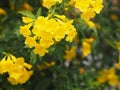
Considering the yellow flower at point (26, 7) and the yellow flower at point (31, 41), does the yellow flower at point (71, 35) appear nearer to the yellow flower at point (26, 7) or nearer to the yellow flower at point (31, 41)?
the yellow flower at point (31, 41)

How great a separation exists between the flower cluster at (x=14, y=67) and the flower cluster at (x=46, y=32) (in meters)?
0.15

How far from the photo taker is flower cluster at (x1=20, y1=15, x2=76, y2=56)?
78.3 inches

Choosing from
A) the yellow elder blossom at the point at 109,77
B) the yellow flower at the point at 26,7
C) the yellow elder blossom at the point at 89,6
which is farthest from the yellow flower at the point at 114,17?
the yellow elder blossom at the point at 89,6

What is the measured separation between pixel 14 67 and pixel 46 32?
319mm

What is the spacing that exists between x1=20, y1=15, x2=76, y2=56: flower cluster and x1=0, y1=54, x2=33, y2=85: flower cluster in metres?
0.15

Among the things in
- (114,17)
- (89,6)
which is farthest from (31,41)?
(114,17)

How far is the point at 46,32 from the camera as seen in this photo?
1982mm

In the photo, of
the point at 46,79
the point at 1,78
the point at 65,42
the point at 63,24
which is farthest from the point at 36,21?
the point at 46,79

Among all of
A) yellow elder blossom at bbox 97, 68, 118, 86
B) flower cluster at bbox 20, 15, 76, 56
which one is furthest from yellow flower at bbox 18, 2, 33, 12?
flower cluster at bbox 20, 15, 76, 56

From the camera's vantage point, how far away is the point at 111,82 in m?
3.25

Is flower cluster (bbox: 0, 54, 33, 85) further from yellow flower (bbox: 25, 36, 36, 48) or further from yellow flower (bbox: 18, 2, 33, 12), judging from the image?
yellow flower (bbox: 18, 2, 33, 12)

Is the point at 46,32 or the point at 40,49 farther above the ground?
the point at 46,32

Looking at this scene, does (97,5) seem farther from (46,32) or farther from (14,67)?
(14,67)

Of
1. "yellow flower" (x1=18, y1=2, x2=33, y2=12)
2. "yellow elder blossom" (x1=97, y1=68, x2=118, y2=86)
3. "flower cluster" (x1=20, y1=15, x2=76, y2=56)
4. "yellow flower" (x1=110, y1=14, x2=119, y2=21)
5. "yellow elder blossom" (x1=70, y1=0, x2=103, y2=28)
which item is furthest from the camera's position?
"yellow flower" (x1=110, y1=14, x2=119, y2=21)
